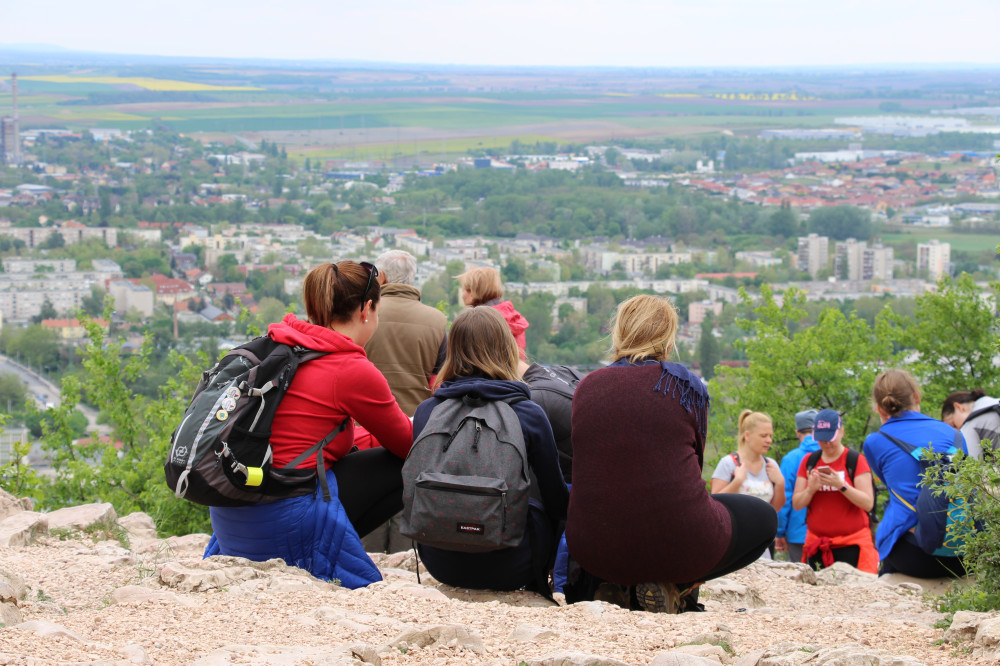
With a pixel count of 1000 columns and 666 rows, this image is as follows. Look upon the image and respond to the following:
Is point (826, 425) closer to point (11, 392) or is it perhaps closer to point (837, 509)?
point (837, 509)

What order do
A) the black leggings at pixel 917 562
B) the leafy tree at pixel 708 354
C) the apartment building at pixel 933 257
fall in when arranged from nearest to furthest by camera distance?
1. the black leggings at pixel 917 562
2. the leafy tree at pixel 708 354
3. the apartment building at pixel 933 257

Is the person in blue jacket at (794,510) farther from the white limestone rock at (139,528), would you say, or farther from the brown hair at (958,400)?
the white limestone rock at (139,528)

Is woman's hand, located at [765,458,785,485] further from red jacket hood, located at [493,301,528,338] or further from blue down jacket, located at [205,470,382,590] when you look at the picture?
blue down jacket, located at [205,470,382,590]

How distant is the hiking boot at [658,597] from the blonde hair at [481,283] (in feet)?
6.81

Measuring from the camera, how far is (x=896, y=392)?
4793mm

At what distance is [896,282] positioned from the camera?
194 feet

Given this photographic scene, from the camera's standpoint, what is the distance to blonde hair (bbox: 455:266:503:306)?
508cm

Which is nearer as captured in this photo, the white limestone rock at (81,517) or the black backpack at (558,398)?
the black backpack at (558,398)

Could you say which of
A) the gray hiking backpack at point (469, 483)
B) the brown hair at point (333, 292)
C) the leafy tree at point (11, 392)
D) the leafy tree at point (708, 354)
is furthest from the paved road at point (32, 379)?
the gray hiking backpack at point (469, 483)

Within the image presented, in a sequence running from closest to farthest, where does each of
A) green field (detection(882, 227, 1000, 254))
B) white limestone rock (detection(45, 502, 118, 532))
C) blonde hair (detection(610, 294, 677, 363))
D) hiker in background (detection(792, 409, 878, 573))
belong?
blonde hair (detection(610, 294, 677, 363)) → white limestone rock (detection(45, 502, 118, 532)) → hiker in background (detection(792, 409, 878, 573)) → green field (detection(882, 227, 1000, 254))

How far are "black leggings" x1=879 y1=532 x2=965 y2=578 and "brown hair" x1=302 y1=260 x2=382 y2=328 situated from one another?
3.00 m

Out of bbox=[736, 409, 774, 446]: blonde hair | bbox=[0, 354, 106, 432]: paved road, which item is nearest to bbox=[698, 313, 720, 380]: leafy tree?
bbox=[0, 354, 106, 432]: paved road

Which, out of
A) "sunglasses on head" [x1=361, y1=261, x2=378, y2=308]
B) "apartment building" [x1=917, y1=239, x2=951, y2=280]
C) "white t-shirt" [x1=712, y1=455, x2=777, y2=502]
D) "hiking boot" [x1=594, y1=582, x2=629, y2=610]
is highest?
"sunglasses on head" [x1=361, y1=261, x2=378, y2=308]

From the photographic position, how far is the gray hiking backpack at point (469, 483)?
3338 millimetres
